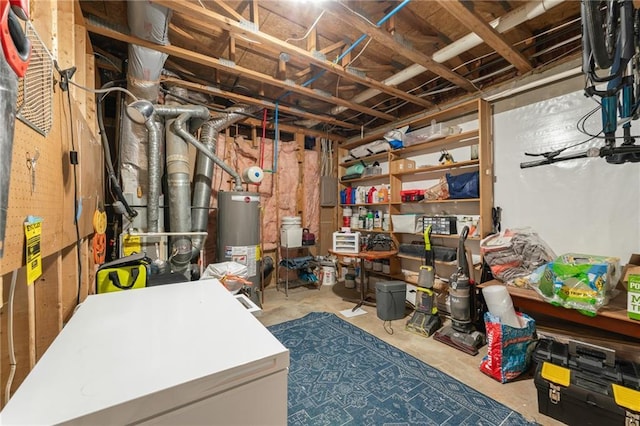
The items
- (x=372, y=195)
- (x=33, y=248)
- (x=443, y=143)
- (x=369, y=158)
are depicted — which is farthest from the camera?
(x=369, y=158)

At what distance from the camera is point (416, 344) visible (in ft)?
8.30

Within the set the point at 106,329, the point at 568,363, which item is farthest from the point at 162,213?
the point at 568,363

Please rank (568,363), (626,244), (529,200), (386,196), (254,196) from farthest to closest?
(386,196)
(254,196)
(529,200)
(626,244)
(568,363)

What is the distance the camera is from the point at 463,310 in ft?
8.23

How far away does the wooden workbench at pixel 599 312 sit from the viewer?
5.57ft

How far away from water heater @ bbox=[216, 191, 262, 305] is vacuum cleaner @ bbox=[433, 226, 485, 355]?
2.23 m

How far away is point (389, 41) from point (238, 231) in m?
2.58

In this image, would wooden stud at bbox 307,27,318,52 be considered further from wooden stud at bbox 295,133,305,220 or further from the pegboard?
wooden stud at bbox 295,133,305,220

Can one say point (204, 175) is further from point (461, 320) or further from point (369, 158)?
point (461, 320)

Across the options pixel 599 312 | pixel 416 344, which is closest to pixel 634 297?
pixel 599 312

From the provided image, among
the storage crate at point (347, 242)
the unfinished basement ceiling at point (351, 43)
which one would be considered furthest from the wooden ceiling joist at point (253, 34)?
the storage crate at point (347, 242)

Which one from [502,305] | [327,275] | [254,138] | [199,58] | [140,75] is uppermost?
[199,58]

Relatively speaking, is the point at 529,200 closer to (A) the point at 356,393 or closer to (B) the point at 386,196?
(B) the point at 386,196

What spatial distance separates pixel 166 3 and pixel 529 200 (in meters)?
3.69
